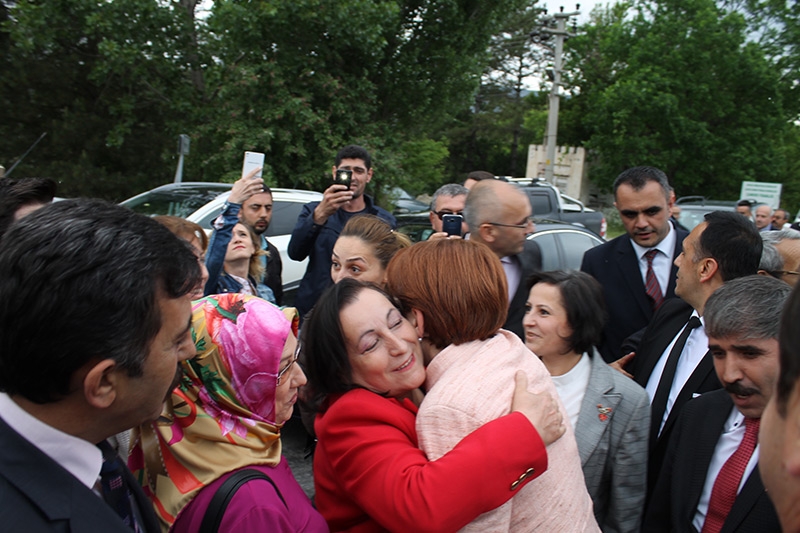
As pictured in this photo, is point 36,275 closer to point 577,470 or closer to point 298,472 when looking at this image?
point 577,470

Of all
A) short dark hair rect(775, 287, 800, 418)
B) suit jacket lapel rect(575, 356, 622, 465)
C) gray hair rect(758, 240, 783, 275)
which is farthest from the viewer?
gray hair rect(758, 240, 783, 275)

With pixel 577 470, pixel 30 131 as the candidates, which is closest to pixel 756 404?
pixel 577 470

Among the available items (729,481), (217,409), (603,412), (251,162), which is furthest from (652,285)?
(217,409)

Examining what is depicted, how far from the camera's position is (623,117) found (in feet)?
95.3

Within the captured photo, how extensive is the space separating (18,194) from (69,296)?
77.2 inches

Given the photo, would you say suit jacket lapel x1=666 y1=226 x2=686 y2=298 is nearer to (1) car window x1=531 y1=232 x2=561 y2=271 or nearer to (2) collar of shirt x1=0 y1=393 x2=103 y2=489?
(1) car window x1=531 y1=232 x2=561 y2=271

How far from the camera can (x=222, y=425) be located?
63.6 inches

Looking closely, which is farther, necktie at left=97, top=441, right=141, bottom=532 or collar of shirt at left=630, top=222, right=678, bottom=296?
collar of shirt at left=630, top=222, right=678, bottom=296

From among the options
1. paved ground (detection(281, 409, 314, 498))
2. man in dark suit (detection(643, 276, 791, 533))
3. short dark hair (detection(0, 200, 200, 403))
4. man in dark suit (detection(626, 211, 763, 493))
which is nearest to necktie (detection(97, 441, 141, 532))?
short dark hair (detection(0, 200, 200, 403))

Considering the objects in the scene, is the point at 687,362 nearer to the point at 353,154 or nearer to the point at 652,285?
the point at 652,285

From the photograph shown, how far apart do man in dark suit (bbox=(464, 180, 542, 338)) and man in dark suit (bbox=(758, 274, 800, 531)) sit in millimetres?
2518

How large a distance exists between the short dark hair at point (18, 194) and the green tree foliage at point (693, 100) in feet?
96.2

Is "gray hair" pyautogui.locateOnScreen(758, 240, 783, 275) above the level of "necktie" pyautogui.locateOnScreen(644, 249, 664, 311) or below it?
above

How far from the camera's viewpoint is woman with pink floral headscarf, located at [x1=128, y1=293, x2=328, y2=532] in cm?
153
